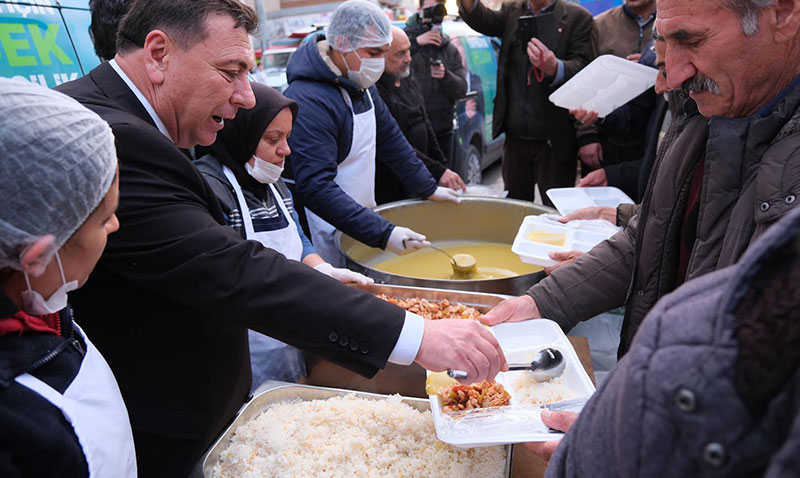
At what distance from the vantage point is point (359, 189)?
293cm

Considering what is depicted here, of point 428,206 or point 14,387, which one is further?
point 428,206

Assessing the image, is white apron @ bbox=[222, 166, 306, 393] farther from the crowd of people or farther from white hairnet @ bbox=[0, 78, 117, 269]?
white hairnet @ bbox=[0, 78, 117, 269]

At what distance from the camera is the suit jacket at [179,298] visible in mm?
1081

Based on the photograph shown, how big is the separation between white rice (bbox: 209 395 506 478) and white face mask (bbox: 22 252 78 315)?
1.87 feet

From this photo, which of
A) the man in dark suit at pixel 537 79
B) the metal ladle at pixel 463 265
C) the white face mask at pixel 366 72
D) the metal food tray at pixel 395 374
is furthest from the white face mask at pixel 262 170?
the man in dark suit at pixel 537 79

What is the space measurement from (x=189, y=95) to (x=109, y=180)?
23.1 inches

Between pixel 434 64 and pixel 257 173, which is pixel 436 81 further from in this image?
pixel 257 173

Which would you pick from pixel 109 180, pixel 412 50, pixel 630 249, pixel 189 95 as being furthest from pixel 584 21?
pixel 109 180

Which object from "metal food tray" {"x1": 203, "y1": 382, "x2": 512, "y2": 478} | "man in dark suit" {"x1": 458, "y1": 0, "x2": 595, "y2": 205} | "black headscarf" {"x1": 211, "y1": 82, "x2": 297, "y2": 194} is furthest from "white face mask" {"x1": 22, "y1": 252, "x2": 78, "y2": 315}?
"man in dark suit" {"x1": 458, "y1": 0, "x2": 595, "y2": 205}

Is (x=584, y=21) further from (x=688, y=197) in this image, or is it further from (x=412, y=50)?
(x=688, y=197)

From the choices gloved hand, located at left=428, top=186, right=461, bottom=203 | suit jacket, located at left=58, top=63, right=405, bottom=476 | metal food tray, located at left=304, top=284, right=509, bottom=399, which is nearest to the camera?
suit jacket, located at left=58, top=63, right=405, bottom=476

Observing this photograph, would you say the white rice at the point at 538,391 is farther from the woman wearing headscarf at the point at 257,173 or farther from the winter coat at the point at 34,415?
the winter coat at the point at 34,415

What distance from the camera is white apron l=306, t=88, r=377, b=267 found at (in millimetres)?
2836

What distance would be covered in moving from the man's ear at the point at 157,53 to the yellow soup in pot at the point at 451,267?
1.38 m
